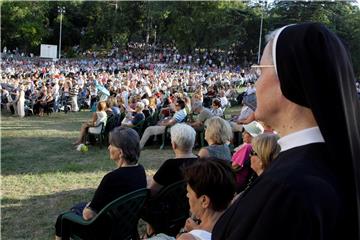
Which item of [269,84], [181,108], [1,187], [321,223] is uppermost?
[269,84]

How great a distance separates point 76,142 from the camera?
1002 centimetres

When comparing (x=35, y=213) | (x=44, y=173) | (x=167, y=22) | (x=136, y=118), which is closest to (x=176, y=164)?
(x=35, y=213)

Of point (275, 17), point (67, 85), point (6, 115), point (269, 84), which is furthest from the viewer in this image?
point (275, 17)

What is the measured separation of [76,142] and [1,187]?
364 cm

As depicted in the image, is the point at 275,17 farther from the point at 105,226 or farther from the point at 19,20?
the point at 105,226

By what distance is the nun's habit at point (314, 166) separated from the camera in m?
1.06

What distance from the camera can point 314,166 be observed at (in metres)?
1.12

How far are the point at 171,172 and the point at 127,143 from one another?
474 mm

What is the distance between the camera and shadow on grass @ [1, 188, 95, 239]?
185 inches

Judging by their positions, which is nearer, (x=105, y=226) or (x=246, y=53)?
(x=105, y=226)

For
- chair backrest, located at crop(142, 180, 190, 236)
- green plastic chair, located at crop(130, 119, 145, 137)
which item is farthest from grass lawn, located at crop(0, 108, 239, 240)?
chair backrest, located at crop(142, 180, 190, 236)

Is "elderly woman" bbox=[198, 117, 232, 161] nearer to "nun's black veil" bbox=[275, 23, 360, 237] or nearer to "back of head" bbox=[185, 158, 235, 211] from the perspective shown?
"back of head" bbox=[185, 158, 235, 211]

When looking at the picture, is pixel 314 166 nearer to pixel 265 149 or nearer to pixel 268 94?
pixel 268 94

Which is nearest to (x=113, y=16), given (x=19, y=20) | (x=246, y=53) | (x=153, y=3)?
(x=153, y=3)
